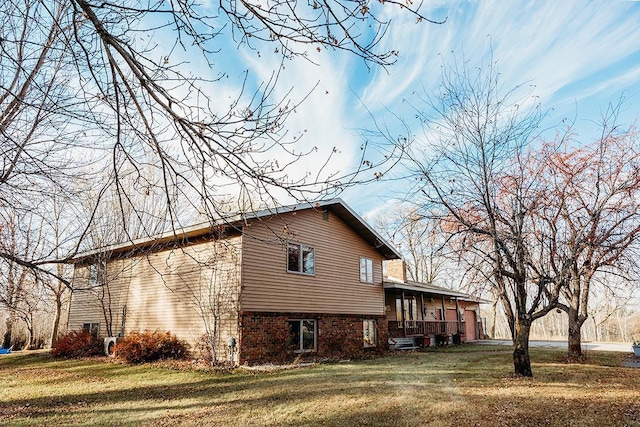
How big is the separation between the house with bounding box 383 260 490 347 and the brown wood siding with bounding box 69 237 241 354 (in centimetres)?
857

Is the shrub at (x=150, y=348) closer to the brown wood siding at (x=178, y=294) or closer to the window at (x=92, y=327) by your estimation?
the brown wood siding at (x=178, y=294)

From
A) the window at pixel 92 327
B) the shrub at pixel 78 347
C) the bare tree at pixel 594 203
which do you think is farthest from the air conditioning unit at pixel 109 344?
the bare tree at pixel 594 203

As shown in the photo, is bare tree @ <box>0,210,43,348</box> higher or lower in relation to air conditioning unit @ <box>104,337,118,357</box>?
higher

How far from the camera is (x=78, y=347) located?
52.1 ft

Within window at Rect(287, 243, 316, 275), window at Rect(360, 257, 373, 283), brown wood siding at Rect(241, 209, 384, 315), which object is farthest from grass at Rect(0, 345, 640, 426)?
window at Rect(360, 257, 373, 283)

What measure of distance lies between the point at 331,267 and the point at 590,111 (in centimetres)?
958

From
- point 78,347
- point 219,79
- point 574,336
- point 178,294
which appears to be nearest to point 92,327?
point 78,347

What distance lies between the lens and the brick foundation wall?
40.7 ft

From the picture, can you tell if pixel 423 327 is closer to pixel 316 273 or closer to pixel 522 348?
pixel 316 273

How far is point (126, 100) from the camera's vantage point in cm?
379

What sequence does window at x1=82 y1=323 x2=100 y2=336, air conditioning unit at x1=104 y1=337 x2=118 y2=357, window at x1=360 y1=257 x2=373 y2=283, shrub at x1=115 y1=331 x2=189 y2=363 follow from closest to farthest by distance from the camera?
shrub at x1=115 y1=331 x2=189 y2=363, air conditioning unit at x1=104 y1=337 x2=118 y2=357, window at x1=82 y1=323 x2=100 y2=336, window at x1=360 y1=257 x2=373 y2=283

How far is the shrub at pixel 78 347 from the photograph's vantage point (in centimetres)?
1580

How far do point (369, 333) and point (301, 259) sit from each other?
5.37 meters

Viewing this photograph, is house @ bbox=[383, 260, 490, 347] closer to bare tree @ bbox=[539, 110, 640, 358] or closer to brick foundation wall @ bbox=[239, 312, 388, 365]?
brick foundation wall @ bbox=[239, 312, 388, 365]
